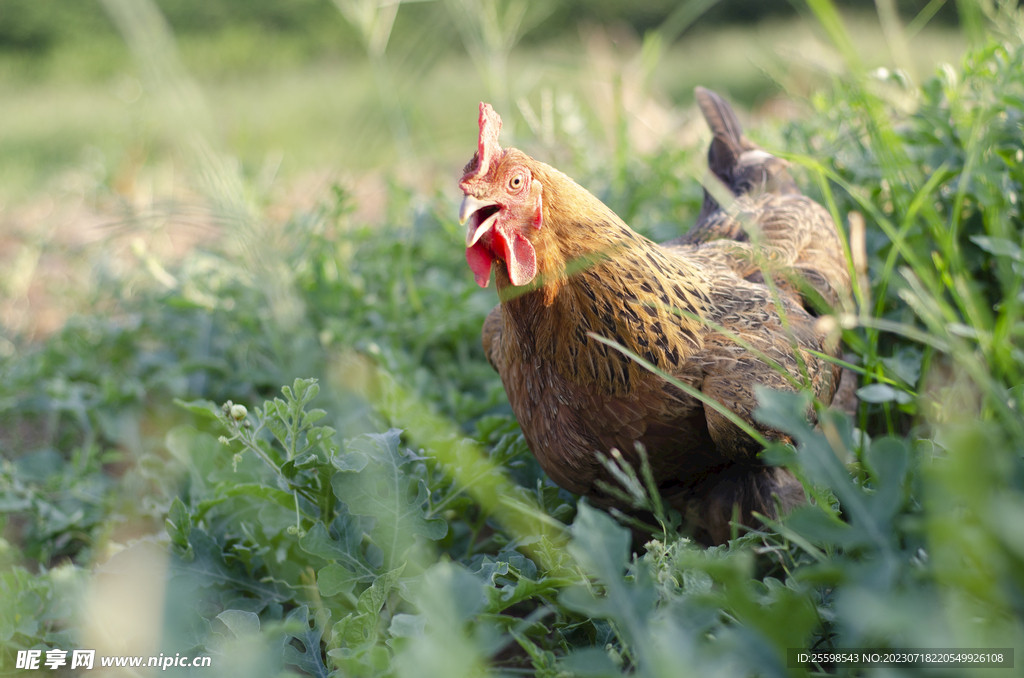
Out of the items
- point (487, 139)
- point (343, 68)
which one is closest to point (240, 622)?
point (487, 139)

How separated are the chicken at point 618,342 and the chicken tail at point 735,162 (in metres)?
0.81

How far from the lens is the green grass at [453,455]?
0.87 meters

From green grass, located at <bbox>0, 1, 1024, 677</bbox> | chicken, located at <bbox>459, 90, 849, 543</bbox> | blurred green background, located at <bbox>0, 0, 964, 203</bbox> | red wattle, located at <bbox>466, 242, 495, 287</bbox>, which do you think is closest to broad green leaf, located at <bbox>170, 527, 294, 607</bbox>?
green grass, located at <bbox>0, 1, 1024, 677</bbox>

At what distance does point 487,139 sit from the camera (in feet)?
4.82

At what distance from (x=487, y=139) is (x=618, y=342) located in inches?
21.4

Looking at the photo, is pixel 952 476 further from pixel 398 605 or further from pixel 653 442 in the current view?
pixel 398 605

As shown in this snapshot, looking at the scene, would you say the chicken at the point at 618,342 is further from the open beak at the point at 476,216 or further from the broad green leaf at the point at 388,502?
the broad green leaf at the point at 388,502

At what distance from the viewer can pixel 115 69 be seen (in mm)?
15141

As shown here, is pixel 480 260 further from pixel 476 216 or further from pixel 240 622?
pixel 240 622

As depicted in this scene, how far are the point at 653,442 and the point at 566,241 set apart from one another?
50 cm

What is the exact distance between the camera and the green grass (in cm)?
87

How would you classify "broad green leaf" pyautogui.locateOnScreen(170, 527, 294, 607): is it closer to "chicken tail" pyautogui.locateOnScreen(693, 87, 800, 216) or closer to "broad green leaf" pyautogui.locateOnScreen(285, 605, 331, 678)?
"broad green leaf" pyautogui.locateOnScreen(285, 605, 331, 678)

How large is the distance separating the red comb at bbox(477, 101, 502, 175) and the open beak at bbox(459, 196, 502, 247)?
7 centimetres

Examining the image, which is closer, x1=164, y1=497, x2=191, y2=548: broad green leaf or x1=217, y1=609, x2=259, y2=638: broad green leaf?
x1=217, y1=609, x2=259, y2=638: broad green leaf
